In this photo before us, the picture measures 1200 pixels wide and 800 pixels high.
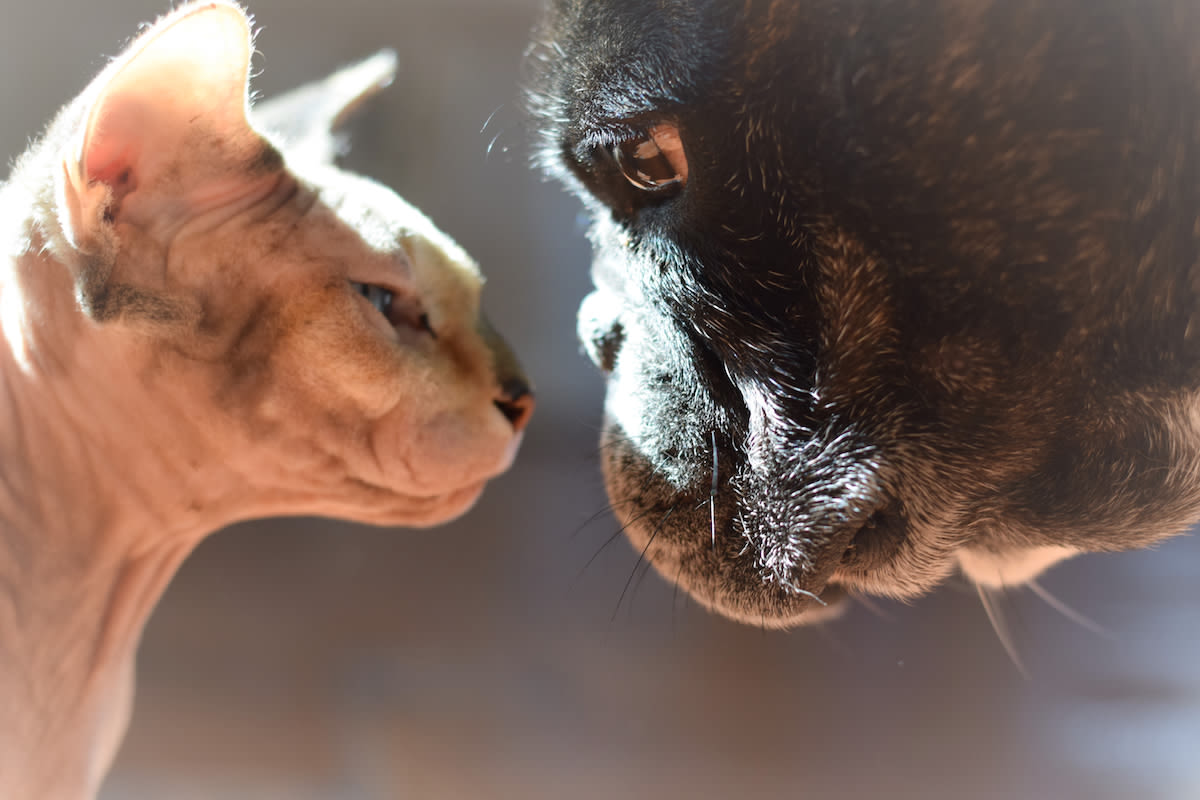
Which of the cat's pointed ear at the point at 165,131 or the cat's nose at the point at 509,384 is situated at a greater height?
the cat's pointed ear at the point at 165,131

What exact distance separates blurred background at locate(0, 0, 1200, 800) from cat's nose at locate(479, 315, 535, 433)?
221 millimetres

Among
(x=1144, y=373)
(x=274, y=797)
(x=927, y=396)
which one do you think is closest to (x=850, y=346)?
(x=927, y=396)

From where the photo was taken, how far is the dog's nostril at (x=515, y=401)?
68 cm

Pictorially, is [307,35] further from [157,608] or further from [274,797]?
[274,797]

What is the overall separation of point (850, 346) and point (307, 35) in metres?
0.73

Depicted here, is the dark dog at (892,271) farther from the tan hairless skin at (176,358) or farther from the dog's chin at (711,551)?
the tan hairless skin at (176,358)

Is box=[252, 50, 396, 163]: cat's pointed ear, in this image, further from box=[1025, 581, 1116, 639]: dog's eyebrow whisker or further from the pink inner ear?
box=[1025, 581, 1116, 639]: dog's eyebrow whisker

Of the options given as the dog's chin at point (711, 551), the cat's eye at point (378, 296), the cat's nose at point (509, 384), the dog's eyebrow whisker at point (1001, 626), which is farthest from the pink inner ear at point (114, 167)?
the dog's eyebrow whisker at point (1001, 626)

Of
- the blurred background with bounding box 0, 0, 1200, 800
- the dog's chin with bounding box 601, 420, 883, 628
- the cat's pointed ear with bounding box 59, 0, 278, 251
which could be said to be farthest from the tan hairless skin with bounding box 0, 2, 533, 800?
the blurred background with bounding box 0, 0, 1200, 800

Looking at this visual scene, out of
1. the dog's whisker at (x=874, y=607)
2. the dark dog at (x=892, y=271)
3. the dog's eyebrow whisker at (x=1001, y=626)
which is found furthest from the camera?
the dog's whisker at (x=874, y=607)

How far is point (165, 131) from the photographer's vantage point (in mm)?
526

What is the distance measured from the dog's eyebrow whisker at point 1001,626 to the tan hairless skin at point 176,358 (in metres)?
0.48

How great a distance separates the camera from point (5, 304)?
22.7 inches

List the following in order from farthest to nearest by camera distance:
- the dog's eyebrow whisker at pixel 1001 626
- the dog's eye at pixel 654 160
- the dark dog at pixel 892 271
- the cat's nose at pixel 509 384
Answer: the dog's eyebrow whisker at pixel 1001 626 < the cat's nose at pixel 509 384 < the dog's eye at pixel 654 160 < the dark dog at pixel 892 271
